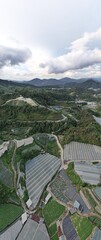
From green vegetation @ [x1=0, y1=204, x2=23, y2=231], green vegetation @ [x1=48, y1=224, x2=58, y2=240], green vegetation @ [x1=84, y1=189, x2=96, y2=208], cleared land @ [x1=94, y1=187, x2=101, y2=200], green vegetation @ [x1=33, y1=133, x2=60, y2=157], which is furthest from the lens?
green vegetation @ [x1=33, y1=133, x2=60, y2=157]

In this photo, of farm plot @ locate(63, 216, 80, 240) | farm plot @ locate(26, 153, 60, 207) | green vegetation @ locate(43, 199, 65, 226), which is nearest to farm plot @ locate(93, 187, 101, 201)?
green vegetation @ locate(43, 199, 65, 226)

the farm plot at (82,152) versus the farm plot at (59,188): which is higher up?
the farm plot at (82,152)

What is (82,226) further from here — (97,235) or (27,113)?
(27,113)

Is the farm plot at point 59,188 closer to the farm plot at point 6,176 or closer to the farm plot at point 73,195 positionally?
the farm plot at point 73,195

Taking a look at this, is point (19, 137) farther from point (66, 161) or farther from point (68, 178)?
point (68, 178)

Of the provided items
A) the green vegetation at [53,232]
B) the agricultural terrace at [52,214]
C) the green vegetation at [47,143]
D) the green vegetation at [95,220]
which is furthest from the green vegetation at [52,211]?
the green vegetation at [47,143]

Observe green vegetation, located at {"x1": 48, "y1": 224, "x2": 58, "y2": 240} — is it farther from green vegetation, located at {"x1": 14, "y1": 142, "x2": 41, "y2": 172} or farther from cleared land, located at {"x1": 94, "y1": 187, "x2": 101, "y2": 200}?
green vegetation, located at {"x1": 14, "y1": 142, "x2": 41, "y2": 172}
